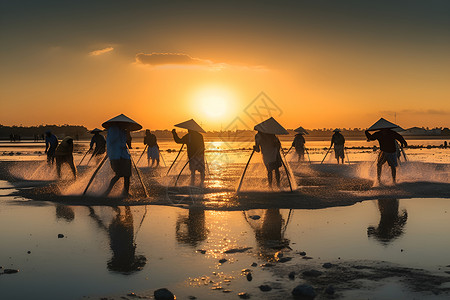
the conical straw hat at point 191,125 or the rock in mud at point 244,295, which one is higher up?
the conical straw hat at point 191,125

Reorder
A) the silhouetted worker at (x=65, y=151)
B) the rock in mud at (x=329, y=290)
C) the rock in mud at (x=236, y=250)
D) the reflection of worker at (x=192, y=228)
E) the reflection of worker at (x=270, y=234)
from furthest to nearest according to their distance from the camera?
the silhouetted worker at (x=65, y=151), the reflection of worker at (x=192, y=228), the reflection of worker at (x=270, y=234), the rock in mud at (x=236, y=250), the rock in mud at (x=329, y=290)

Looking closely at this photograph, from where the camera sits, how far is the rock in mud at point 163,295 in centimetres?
515

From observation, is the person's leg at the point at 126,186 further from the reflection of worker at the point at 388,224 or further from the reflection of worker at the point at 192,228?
the reflection of worker at the point at 388,224

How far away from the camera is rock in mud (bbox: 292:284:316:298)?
17.1ft

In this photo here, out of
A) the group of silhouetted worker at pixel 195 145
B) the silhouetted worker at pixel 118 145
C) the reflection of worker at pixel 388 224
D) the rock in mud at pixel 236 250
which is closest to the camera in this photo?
the rock in mud at pixel 236 250

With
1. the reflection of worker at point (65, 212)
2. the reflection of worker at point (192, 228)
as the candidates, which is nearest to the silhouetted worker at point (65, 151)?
the reflection of worker at point (65, 212)

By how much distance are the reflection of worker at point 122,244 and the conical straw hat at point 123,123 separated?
3.05 metres

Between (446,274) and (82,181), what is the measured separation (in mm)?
12623

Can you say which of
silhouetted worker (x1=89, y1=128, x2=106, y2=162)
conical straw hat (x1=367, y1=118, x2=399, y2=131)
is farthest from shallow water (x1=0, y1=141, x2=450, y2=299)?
silhouetted worker (x1=89, y1=128, x2=106, y2=162)

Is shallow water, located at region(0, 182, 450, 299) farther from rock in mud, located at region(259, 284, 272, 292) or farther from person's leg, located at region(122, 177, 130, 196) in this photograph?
person's leg, located at region(122, 177, 130, 196)

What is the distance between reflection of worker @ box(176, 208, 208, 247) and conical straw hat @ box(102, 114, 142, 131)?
3636 mm

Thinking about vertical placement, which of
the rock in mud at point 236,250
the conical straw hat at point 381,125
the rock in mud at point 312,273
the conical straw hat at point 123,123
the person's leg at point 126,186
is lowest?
the rock in mud at point 236,250

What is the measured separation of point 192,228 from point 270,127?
260 inches

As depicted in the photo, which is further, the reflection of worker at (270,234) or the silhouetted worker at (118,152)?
the silhouetted worker at (118,152)
